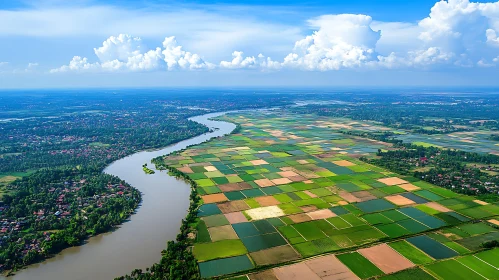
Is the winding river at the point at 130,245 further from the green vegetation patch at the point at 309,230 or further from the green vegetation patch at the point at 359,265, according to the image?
the green vegetation patch at the point at 359,265

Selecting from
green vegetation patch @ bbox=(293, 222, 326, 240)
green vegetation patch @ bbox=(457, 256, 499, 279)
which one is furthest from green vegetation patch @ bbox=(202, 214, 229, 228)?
green vegetation patch @ bbox=(457, 256, 499, 279)

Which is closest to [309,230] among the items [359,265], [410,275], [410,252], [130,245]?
[359,265]

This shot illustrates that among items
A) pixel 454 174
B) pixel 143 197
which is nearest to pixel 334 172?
pixel 454 174

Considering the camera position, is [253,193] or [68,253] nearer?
[68,253]

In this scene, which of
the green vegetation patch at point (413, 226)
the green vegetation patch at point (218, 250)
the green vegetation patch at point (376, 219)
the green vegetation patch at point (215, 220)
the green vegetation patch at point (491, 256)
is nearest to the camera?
the green vegetation patch at point (491, 256)

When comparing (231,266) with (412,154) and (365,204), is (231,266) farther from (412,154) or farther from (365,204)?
(412,154)

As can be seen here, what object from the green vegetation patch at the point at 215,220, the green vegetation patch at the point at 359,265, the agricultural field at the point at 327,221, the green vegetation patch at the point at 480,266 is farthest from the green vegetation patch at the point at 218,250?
the green vegetation patch at the point at 480,266
